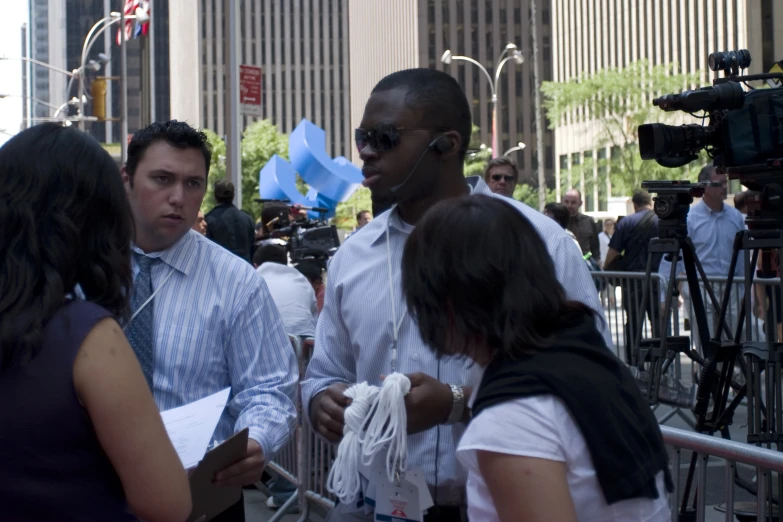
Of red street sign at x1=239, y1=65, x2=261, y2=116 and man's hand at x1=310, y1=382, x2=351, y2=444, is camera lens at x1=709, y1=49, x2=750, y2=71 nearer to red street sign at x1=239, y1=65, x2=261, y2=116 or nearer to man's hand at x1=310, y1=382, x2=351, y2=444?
man's hand at x1=310, y1=382, x2=351, y2=444

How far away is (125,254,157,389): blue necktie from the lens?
10.8 feet

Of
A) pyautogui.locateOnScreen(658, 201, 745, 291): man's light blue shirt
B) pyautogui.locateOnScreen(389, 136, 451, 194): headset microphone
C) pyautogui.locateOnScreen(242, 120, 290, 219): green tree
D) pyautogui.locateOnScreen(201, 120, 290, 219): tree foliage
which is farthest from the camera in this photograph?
pyautogui.locateOnScreen(242, 120, 290, 219): green tree

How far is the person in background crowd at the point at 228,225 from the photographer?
1213 cm

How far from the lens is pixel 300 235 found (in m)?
15.2

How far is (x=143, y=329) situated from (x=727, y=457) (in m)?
1.73

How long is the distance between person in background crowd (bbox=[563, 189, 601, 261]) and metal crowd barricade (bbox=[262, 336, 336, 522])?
274 inches

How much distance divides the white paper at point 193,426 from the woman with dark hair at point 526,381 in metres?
0.85

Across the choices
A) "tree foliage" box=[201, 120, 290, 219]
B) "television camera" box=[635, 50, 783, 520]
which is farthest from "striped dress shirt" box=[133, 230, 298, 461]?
"tree foliage" box=[201, 120, 290, 219]

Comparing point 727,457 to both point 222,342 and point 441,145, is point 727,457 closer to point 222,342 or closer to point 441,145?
point 441,145

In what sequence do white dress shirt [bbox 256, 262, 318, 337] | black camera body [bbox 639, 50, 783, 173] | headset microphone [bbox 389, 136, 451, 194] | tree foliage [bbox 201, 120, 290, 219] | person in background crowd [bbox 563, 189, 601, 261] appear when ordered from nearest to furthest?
headset microphone [bbox 389, 136, 451, 194]
black camera body [bbox 639, 50, 783, 173]
white dress shirt [bbox 256, 262, 318, 337]
person in background crowd [bbox 563, 189, 601, 261]
tree foliage [bbox 201, 120, 290, 219]

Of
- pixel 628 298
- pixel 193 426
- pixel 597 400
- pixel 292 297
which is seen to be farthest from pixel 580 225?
pixel 597 400

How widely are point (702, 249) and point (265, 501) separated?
4484 mm

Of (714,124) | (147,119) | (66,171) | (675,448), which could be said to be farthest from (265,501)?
(147,119)

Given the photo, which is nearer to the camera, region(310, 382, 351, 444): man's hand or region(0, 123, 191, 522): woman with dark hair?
region(0, 123, 191, 522): woman with dark hair
